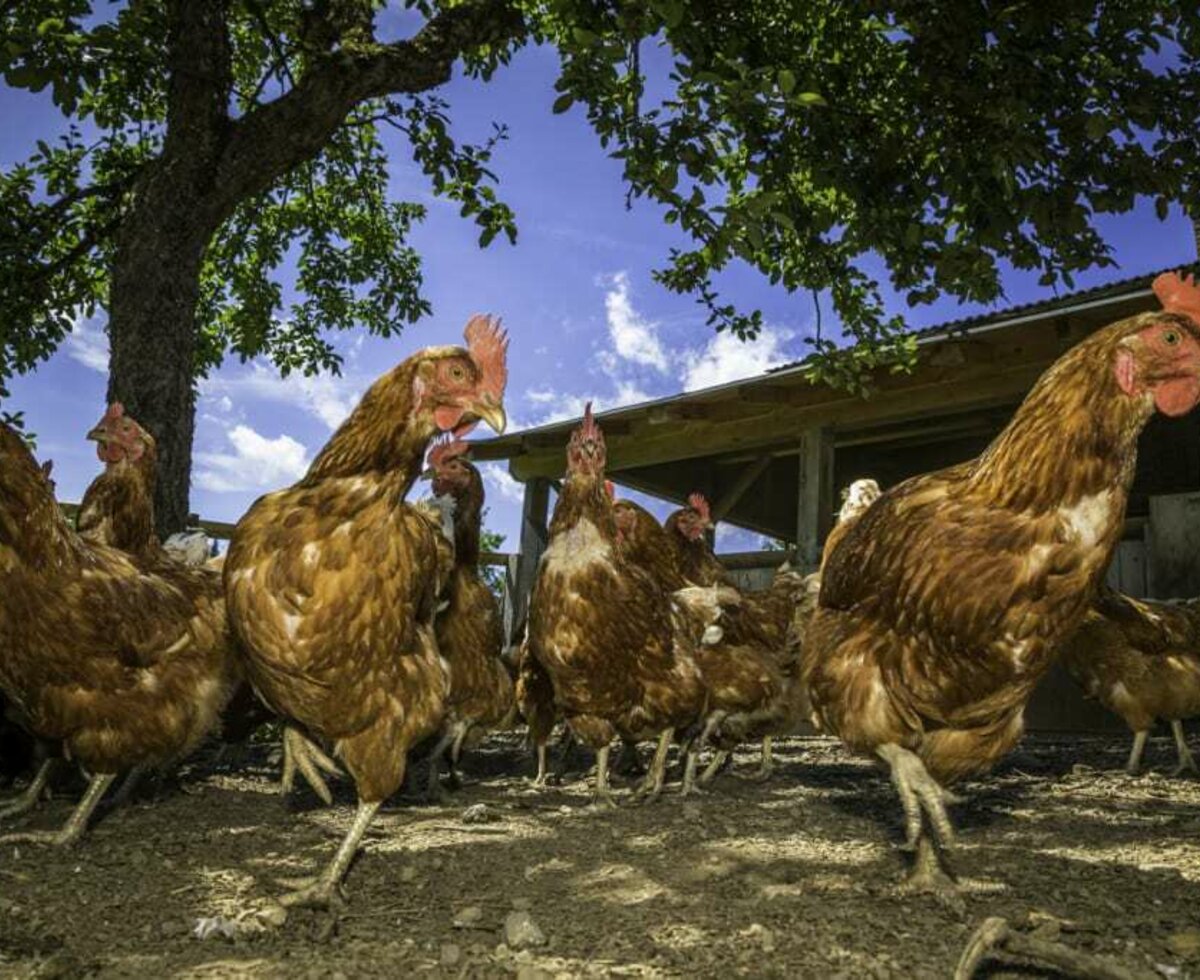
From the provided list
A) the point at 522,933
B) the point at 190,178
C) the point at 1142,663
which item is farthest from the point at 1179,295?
the point at 190,178

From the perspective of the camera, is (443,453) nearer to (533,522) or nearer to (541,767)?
(541,767)

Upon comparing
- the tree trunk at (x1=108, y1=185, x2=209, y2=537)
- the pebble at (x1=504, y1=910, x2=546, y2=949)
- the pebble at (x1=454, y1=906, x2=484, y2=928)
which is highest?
the tree trunk at (x1=108, y1=185, x2=209, y2=537)

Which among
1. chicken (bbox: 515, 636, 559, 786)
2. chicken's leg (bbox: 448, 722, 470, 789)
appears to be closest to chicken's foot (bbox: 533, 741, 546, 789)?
chicken (bbox: 515, 636, 559, 786)

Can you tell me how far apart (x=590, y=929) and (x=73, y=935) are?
150 centimetres

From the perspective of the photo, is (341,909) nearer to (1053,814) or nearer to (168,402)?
(1053,814)

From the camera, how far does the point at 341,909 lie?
294 cm

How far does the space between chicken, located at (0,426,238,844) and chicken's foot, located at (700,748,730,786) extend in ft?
9.71

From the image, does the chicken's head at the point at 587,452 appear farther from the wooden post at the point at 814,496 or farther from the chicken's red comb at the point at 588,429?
the wooden post at the point at 814,496

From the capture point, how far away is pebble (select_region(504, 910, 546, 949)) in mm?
2610

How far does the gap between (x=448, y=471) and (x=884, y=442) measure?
9448mm

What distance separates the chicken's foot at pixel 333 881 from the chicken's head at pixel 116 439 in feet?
9.53

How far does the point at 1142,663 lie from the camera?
6078 millimetres

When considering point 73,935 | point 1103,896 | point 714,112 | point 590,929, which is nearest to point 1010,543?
point 1103,896

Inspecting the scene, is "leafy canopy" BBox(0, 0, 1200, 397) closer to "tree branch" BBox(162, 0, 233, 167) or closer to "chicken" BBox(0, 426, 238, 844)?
"tree branch" BBox(162, 0, 233, 167)
